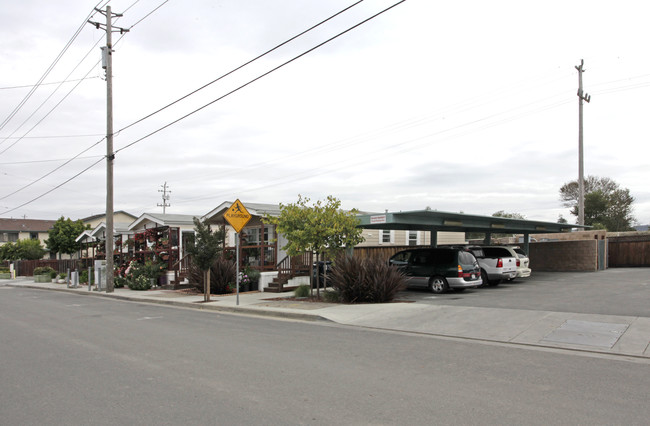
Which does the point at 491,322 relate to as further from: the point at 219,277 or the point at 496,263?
the point at 219,277

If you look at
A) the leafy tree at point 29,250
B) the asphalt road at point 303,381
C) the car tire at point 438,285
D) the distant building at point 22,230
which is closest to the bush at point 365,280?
the car tire at point 438,285

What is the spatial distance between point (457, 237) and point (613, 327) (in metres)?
30.8

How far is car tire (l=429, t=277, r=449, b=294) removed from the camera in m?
17.3

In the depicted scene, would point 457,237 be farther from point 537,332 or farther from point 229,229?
point 537,332

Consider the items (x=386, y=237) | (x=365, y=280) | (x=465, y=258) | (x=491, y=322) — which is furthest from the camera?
(x=386, y=237)

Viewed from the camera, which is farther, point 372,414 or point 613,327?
point 613,327

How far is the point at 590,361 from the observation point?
24.1ft

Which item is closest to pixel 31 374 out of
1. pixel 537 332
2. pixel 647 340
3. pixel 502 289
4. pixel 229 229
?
Result: pixel 537 332

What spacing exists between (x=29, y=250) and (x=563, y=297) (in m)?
54.5

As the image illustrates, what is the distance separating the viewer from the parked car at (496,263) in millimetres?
19516

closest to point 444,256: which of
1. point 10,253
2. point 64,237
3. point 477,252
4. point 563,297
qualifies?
point 477,252

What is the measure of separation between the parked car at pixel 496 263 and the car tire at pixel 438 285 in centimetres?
280

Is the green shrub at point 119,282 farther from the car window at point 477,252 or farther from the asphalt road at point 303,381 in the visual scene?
the car window at point 477,252

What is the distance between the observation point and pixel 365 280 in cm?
1447
